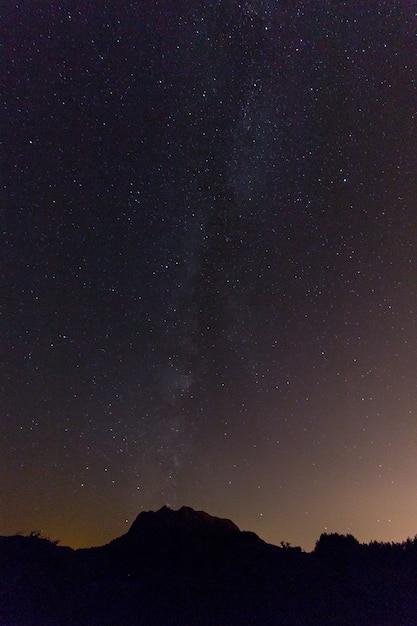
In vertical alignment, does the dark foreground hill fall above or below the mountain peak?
below

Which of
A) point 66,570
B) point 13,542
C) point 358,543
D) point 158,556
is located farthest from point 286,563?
point 13,542

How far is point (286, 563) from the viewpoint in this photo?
1897 cm

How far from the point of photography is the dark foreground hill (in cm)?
1455

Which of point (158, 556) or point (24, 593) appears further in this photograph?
point (158, 556)

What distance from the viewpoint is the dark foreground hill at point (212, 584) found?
47.8 feet

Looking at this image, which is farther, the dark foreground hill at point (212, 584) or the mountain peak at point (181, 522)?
the mountain peak at point (181, 522)

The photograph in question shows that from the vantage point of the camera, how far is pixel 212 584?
18.1m

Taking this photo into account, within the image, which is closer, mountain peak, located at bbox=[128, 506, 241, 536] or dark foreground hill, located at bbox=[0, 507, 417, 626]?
dark foreground hill, located at bbox=[0, 507, 417, 626]

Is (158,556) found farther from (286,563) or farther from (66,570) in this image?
(286,563)

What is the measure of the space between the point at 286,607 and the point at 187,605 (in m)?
3.31

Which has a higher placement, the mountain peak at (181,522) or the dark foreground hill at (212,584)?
the mountain peak at (181,522)

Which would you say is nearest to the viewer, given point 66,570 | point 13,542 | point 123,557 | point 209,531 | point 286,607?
point 286,607

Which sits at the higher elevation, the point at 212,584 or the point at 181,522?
the point at 181,522

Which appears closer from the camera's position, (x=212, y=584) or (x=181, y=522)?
(x=212, y=584)
